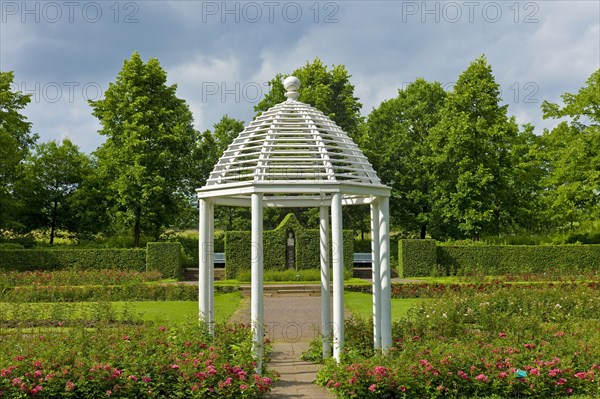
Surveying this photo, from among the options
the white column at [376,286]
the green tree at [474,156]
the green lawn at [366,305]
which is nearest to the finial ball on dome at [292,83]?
the white column at [376,286]

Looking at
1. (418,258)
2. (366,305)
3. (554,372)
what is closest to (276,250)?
(418,258)

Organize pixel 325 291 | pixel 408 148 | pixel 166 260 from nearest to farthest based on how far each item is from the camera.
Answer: pixel 325 291
pixel 166 260
pixel 408 148

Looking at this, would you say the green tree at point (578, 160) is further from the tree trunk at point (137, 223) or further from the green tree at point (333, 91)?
the tree trunk at point (137, 223)

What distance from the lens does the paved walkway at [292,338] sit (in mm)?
7156

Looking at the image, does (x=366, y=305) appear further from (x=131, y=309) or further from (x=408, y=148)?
(x=408, y=148)

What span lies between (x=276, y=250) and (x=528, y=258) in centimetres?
1212

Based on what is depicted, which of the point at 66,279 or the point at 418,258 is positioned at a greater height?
the point at 418,258

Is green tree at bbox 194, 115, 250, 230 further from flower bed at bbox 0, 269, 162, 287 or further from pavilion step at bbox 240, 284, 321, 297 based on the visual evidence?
pavilion step at bbox 240, 284, 321, 297

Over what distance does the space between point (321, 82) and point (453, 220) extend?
12.4 metres

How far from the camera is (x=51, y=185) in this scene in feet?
112

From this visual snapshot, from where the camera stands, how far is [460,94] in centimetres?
3186

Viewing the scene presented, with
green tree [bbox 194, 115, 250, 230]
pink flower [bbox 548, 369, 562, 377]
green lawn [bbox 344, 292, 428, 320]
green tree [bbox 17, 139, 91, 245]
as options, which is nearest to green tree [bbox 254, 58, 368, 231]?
green tree [bbox 194, 115, 250, 230]

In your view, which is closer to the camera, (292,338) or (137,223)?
(292,338)

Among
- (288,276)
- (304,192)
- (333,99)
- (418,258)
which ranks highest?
(333,99)
